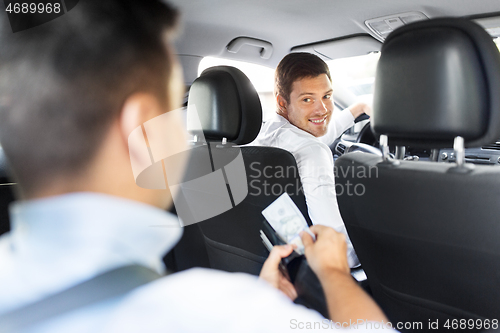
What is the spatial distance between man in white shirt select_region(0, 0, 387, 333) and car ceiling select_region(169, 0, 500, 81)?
1223 millimetres

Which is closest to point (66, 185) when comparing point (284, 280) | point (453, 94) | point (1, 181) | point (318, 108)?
point (284, 280)

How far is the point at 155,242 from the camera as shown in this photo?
2.08 ft

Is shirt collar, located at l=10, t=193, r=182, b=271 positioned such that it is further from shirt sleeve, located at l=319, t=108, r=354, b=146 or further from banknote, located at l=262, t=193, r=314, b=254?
shirt sleeve, located at l=319, t=108, r=354, b=146

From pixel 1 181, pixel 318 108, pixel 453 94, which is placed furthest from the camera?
pixel 1 181

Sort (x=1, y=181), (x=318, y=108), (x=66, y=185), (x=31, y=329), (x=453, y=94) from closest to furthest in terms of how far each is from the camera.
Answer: (x=31, y=329)
(x=66, y=185)
(x=453, y=94)
(x=318, y=108)
(x=1, y=181)

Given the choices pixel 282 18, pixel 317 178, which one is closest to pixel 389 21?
pixel 282 18

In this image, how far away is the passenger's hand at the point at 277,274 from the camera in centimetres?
93

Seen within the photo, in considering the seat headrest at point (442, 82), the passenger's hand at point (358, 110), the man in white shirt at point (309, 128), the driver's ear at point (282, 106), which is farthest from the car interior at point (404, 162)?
the passenger's hand at point (358, 110)

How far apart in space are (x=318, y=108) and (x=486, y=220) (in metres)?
1.01

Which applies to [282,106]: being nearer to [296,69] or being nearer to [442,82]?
[296,69]

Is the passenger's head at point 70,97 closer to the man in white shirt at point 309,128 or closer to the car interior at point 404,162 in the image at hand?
the car interior at point 404,162

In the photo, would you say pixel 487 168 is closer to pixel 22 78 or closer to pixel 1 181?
pixel 22 78

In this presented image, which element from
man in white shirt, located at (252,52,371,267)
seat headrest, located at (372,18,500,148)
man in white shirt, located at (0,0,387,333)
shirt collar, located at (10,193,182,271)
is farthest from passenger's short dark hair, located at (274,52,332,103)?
shirt collar, located at (10,193,182,271)

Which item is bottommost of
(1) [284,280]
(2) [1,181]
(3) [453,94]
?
(1) [284,280]
